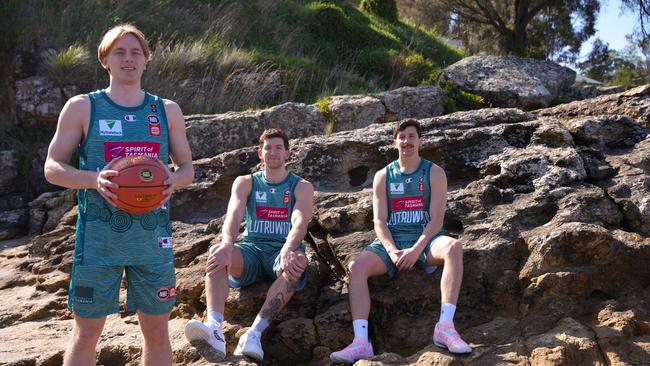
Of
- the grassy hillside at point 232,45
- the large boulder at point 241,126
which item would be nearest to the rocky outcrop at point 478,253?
the large boulder at point 241,126

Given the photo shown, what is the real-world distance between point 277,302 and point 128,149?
1.61m

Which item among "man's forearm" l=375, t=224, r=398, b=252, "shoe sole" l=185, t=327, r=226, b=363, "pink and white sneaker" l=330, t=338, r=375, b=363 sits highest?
"man's forearm" l=375, t=224, r=398, b=252

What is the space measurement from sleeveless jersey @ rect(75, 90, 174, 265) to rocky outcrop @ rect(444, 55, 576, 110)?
287 inches

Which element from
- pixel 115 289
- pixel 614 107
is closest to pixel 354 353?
pixel 115 289

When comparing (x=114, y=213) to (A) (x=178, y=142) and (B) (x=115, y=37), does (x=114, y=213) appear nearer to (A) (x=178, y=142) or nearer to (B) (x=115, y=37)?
(A) (x=178, y=142)

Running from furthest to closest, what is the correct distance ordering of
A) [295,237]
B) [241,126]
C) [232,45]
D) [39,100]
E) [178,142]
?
[232,45], [39,100], [241,126], [295,237], [178,142]

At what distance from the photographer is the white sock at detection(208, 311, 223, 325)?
4.46 meters


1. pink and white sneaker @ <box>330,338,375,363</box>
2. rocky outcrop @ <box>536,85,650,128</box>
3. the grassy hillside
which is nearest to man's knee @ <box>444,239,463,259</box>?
pink and white sneaker @ <box>330,338,375,363</box>

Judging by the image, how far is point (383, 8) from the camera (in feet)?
63.6

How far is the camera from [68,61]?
31.8ft

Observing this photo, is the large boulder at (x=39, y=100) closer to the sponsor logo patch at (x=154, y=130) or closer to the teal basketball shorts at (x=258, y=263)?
the teal basketball shorts at (x=258, y=263)

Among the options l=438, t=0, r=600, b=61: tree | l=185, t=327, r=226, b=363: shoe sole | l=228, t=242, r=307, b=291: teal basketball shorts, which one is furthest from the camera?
l=438, t=0, r=600, b=61: tree

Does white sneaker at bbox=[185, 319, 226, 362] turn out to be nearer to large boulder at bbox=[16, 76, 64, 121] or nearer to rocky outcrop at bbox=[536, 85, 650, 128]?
rocky outcrop at bbox=[536, 85, 650, 128]

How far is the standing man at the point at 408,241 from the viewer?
439 cm
